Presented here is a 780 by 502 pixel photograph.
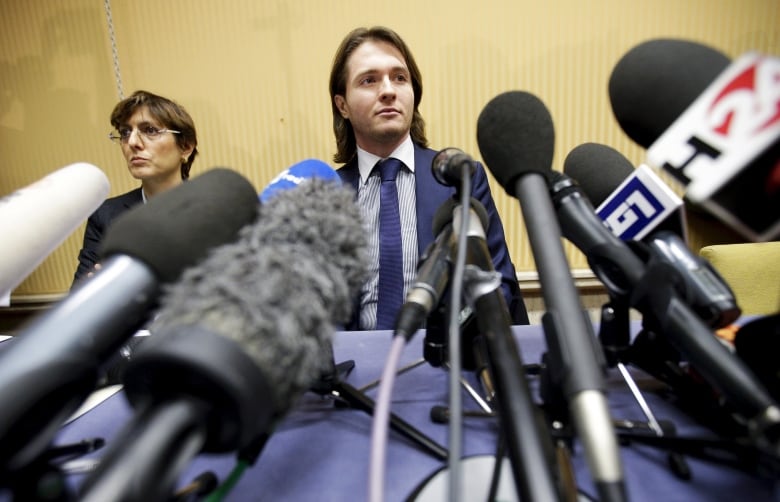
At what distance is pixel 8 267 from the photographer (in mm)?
246

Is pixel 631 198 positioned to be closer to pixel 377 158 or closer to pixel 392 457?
pixel 392 457

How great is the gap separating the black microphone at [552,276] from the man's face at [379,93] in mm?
624

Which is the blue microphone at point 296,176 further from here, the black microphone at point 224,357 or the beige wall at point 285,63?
the beige wall at point 285,63

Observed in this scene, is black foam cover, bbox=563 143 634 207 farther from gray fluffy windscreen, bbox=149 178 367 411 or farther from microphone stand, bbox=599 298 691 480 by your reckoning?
gray fluffy windscreen, bbox=149 178 367 411

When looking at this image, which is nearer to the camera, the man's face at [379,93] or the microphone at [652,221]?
the microphone at [652,221]

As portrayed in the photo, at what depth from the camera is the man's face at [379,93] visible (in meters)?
0.94

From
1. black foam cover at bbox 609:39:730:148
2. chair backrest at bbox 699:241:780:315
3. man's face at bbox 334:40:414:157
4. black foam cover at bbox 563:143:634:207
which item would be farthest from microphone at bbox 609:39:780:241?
chair backrest at bbox 699:241:780:315

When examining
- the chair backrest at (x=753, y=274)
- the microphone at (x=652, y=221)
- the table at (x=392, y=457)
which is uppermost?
the microphone at (x=652, y=221)

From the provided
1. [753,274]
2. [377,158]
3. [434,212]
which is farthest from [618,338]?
[753,274]

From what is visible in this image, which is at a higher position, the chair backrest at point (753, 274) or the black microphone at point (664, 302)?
the black microphone at point (664, 302)

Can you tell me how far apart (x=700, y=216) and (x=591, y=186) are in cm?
118

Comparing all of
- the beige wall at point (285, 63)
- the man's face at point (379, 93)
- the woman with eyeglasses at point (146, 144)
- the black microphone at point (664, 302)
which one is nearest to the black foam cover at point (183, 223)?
the black microphone at point (664, 302)

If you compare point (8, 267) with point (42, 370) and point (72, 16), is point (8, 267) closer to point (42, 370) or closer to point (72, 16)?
point (42, 370)

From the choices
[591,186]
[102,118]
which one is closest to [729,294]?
[591,186]
